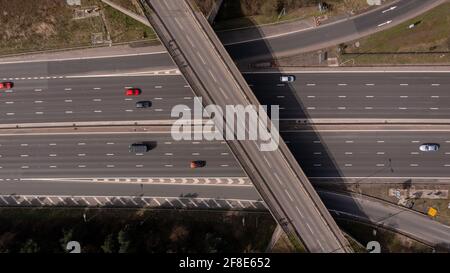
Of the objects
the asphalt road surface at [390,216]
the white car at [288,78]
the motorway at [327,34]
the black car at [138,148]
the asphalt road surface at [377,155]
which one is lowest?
the asphalt road surface at [390,216]

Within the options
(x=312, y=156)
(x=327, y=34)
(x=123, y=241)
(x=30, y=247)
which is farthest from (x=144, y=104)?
(x=327, y=34)

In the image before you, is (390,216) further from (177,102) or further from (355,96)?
(177,102)

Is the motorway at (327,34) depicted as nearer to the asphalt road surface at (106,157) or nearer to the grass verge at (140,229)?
the asphalt road surface at (106,157)

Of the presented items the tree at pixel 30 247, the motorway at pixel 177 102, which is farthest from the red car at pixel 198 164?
the tree at pixel 30 247

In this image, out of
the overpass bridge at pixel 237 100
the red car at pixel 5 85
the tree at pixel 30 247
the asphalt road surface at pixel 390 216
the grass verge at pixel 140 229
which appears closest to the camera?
the tree at pixel 30 247

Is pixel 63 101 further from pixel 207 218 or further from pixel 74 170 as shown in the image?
pixel 207 218

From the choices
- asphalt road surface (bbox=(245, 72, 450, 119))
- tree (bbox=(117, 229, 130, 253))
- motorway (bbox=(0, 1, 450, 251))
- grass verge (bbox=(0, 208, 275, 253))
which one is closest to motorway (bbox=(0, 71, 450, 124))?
asphalt road surface (bbox=(245, 72, 450, 119))

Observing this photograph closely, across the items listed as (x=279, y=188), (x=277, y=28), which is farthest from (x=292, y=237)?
(x=277, y=28)
